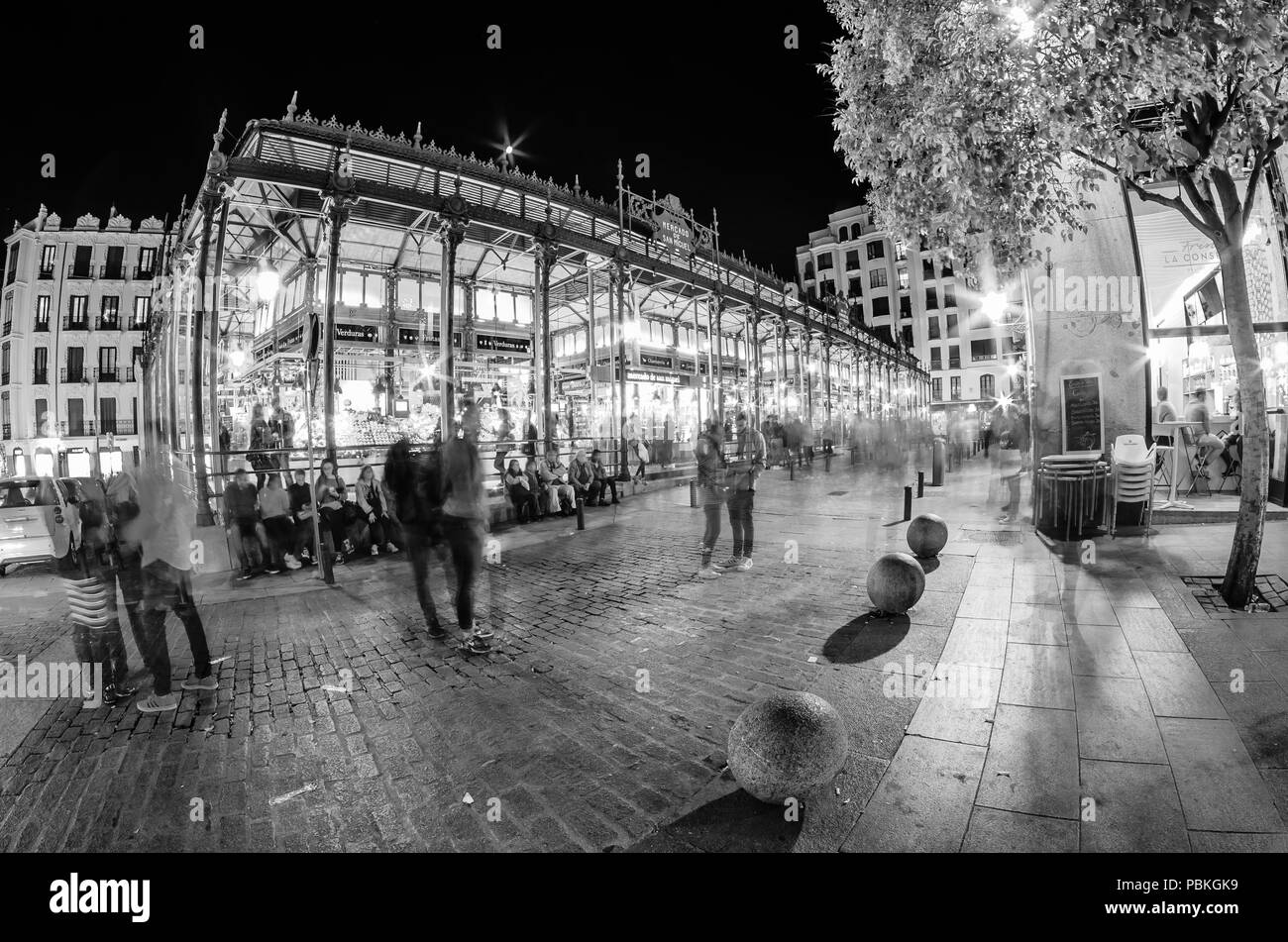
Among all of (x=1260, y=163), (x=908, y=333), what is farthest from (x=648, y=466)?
(x=908, y=333)

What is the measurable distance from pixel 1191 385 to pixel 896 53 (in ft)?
45.3

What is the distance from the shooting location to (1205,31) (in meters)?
4.08

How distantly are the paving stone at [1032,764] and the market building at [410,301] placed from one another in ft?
33.8

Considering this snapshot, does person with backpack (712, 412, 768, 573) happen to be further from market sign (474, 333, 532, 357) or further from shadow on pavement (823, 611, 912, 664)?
market sign (474, 333, 532, 357)

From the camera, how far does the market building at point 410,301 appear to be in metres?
11.5

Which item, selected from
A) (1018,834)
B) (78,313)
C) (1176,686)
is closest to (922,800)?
(1018,834)

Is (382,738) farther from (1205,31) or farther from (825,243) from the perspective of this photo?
(825,243)

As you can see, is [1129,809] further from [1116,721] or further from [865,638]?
[865,638]

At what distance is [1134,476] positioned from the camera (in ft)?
27.2

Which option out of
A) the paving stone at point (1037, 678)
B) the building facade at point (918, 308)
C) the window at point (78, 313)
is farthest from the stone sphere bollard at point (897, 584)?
the window at point (78, 313)

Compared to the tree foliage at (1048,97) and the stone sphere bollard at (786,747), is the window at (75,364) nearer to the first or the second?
the tree foliage at (1048,97)

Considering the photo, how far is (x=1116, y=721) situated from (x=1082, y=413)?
7.50m

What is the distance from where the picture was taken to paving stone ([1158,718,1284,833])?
8.31 ft
